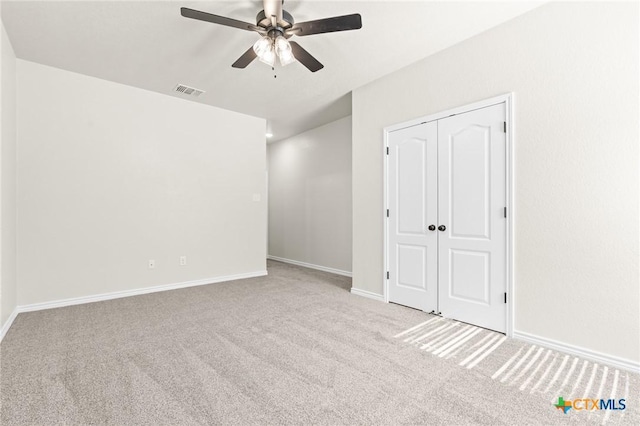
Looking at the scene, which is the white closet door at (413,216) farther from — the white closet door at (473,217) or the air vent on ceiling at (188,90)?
the air vent on ceiling at (188,90)

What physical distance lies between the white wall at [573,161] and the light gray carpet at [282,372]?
0.39 meters

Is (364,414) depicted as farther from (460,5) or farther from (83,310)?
(83,310)

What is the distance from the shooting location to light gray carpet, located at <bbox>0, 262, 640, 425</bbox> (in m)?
1.60

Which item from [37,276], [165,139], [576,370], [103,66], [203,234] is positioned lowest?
[576,370]

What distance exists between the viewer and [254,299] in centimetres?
370

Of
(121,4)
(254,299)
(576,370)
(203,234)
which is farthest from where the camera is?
(203,234)

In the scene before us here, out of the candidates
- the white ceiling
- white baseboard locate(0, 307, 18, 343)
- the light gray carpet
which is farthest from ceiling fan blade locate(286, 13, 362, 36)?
white baseboard locate(0, 307, 18, 343)

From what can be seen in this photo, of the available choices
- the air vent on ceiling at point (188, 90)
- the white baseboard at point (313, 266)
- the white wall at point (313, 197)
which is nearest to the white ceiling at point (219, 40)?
the air vent on ceiling at point (188, 90)

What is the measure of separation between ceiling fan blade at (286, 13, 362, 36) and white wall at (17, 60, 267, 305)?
2.78 meters

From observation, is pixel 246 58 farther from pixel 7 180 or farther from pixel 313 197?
pixel 313 197

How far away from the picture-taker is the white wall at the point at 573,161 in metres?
2.08

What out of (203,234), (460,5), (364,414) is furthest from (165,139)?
(364,414)

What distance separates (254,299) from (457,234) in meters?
2.43

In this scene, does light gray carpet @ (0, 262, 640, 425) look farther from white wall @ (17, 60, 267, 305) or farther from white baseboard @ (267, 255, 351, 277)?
white baseboard @ (267, 255, 351, 277)
